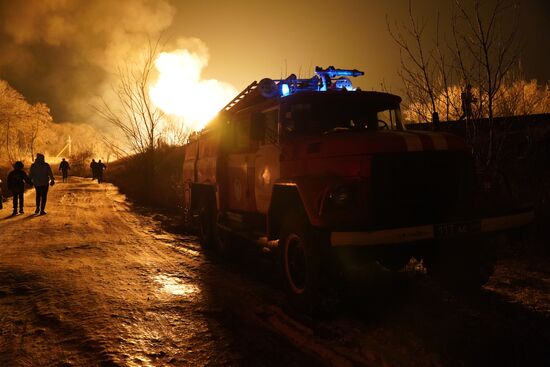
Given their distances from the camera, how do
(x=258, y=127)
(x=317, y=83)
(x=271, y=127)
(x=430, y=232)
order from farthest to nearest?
(x=317, y=83)
(x=271, y=127)
(x=258, y=127)
(x=430, y=232)

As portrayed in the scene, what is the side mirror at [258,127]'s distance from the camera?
5094 millimetres

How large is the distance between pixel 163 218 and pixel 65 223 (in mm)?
2684

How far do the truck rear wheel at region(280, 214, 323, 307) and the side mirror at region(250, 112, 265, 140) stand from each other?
1265mm

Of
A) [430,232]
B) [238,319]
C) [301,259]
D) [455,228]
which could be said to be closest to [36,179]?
[238,319]

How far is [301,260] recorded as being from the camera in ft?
14.3

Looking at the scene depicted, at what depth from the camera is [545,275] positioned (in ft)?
17.3

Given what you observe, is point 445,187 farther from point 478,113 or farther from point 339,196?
point 478,113

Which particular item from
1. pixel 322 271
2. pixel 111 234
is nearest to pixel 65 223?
pixel 111 234

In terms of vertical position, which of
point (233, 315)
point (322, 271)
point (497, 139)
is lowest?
point (233, 315)

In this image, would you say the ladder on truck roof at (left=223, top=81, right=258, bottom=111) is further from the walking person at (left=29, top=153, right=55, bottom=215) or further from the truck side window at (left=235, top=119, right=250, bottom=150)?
the walking person at (left=29, top=153, right=55, bottom=215)

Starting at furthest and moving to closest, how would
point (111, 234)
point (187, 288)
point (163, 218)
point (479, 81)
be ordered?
point (163, 218)
point (111, 234)
point (479, 81)
point (187, 288)

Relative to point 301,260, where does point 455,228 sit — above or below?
above

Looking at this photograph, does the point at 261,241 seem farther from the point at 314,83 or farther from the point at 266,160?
the point at 314,83

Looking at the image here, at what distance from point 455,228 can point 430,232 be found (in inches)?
12.3
